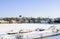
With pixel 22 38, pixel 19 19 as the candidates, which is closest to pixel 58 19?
pixel 19 19

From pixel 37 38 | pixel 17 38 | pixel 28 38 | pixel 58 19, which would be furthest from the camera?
pixel 58 19

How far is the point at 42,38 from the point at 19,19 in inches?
534

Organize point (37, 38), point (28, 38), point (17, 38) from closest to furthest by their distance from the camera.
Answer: point (17, 38)
point (28, 38)
point (37, 38)

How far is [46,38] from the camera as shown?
6691 millimetres

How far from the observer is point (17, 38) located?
5445mm

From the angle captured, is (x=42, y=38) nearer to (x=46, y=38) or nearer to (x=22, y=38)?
(x=46, y=38)

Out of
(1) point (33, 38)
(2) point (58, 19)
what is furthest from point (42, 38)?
(2) point (58, 19)

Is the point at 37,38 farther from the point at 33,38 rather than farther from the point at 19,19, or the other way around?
the point at 19,19

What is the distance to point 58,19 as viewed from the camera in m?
19.0

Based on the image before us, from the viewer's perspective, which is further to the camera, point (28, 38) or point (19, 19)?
point (19, 19)

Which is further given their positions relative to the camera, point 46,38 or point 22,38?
point 46,38

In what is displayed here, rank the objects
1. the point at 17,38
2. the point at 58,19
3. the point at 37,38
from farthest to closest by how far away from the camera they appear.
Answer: the point at 58,19, the point at 37,38, the point at 17,38

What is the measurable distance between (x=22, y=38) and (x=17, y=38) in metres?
0.27

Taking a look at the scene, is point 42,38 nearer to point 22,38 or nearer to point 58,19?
point 22,38
